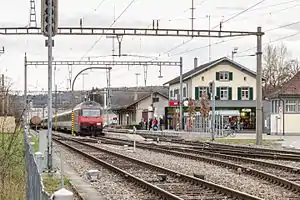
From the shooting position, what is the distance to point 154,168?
24859mm

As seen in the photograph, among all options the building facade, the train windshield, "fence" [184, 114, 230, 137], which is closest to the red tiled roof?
the building facade

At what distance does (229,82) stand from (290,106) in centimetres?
2690

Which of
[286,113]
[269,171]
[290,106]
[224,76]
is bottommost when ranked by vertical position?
[269,171]

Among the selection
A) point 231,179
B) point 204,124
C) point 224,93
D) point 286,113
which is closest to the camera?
point 231,179

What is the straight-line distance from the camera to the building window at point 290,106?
70.9 meters

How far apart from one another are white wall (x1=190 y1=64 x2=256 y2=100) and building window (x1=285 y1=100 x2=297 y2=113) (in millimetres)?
26144

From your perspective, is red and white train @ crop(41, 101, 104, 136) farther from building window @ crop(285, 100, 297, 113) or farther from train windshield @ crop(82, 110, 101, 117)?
building window @ crop(285, 100, 297, 113)

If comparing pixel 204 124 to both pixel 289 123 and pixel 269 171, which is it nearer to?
pixel 289 123

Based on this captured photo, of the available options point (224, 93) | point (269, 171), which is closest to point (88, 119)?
point (224, 93)

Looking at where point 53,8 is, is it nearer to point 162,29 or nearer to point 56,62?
point 162,29

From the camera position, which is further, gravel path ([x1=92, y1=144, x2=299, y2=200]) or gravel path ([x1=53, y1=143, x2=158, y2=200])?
gravel path ([x1=53, y1=143, x2=158, y2=200])

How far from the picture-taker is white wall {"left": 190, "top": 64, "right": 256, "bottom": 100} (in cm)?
9725

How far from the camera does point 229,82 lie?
9762 cm

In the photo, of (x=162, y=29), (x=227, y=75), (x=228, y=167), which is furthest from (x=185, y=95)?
(x=228, y=167)
